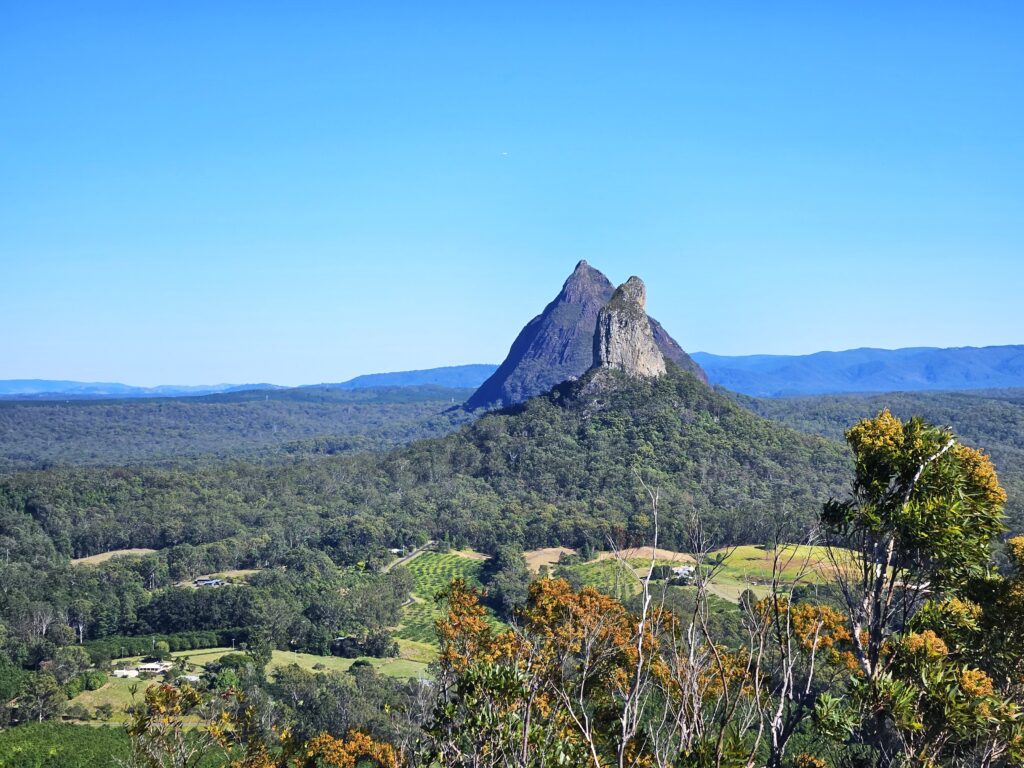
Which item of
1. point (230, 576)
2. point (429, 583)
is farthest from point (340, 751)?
point (230, 576)

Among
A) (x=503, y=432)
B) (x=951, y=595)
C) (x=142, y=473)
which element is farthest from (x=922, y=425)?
(x=142, y=473)

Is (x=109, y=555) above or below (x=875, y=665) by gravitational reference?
below

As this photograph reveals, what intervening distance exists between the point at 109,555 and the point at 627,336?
5930 cm

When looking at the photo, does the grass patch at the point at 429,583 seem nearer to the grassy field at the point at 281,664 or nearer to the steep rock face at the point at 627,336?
the grassy field at the point at 281,664

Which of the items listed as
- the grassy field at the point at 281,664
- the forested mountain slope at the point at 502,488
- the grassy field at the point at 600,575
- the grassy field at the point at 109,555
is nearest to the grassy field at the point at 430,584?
the grassy field at the point at 281,664

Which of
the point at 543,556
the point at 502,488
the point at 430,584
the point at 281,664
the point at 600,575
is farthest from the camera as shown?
the point at 502,488

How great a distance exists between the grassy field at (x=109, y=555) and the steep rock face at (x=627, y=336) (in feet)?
176

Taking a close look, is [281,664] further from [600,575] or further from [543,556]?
[543,556]

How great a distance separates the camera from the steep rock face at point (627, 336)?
316 ft

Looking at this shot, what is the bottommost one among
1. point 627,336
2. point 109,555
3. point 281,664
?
point 281,664

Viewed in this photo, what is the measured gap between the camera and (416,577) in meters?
65.8

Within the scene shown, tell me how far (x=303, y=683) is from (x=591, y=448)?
58083 millimetres

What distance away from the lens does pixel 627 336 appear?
324 feet

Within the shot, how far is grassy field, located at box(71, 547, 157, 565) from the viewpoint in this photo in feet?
234
